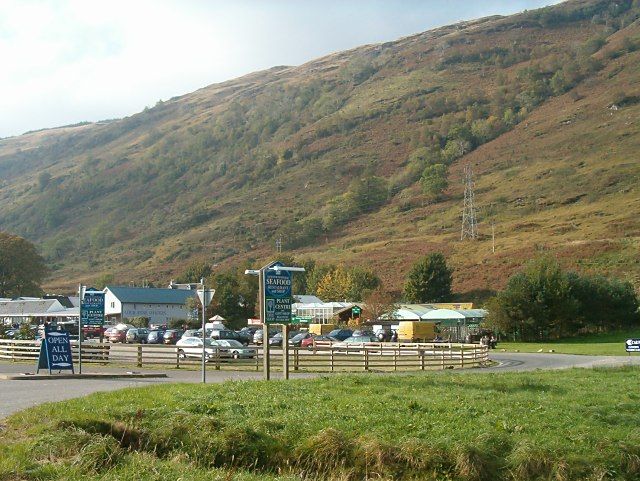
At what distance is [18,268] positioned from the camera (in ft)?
396

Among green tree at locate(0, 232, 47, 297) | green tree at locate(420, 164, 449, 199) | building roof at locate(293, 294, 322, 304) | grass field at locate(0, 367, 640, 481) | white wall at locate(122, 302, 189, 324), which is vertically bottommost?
grass field at locate(0, 367, 640, 481)

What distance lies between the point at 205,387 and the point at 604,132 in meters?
160

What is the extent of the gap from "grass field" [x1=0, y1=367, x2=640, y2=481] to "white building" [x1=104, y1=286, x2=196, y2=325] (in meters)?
78.9

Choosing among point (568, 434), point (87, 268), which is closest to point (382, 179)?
point (87, 268)

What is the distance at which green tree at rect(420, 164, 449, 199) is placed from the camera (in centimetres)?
16775

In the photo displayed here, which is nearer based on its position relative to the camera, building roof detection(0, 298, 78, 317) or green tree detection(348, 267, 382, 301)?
building roof detection(0, 298, 78, 317)

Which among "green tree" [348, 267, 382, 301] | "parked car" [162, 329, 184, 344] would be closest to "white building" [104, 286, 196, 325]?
"green tree" [348, 267, 382, 301]

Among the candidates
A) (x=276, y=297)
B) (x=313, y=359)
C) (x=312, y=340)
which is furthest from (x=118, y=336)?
(x=276, y=297)

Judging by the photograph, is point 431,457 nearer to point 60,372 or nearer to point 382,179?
point 60,372

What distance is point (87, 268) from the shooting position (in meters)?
182

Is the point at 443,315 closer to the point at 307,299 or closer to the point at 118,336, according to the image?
the point at 118,336

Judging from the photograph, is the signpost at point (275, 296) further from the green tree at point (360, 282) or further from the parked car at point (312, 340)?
the green tree at point (360, 282)

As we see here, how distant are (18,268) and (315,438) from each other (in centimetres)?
Result: 11669

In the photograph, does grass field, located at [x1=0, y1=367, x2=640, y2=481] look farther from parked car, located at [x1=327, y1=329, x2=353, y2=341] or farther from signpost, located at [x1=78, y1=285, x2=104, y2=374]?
parked car, located at [x1=327, y1=329, x2=353, y2=341]
